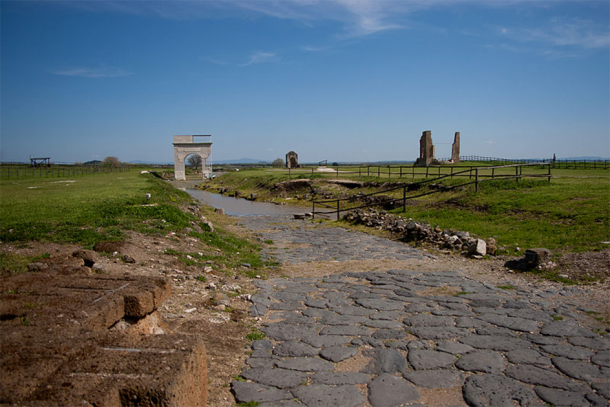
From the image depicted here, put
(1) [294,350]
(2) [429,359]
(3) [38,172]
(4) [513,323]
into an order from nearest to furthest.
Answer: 1. (2) [429,359]
2. (1) [294,350]
3. (4) [513,323]
4. (3) [38,172]

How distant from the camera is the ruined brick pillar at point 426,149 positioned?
45.1 metres

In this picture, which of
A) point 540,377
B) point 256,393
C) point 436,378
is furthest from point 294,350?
point 540,377

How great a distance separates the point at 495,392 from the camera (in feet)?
13.7

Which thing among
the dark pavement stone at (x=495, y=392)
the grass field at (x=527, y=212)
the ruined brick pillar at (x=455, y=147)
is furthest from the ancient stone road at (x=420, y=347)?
the ruined brick pillar at (x=455, y=147)

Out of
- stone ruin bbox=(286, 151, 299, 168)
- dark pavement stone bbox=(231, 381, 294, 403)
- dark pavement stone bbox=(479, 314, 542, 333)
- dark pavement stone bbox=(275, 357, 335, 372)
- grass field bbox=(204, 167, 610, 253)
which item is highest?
stone ruin bbox=(286, 151, 299, 168)

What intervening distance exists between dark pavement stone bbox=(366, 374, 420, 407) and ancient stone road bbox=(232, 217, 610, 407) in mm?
11

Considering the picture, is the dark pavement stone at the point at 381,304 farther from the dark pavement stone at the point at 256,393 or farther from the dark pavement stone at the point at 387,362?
the dark pavement stone at the point at 256,393

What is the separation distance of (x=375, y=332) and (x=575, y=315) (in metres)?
3.24

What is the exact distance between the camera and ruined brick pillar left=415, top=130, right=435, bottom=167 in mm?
45125

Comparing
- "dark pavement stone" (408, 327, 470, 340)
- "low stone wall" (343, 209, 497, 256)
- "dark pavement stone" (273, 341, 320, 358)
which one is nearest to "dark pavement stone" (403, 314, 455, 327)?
"dark pavement stone" (408, 327, 470, 340)

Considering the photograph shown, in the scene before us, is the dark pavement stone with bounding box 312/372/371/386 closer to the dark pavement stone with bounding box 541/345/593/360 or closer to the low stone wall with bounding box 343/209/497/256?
the dark pavement stone with bounding box 541/345/593/360

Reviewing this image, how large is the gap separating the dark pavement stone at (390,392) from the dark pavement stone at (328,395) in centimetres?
Answer: 15

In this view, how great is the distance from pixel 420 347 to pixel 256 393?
2260 mm

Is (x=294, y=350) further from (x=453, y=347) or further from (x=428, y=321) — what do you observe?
(x=428, y=321)
